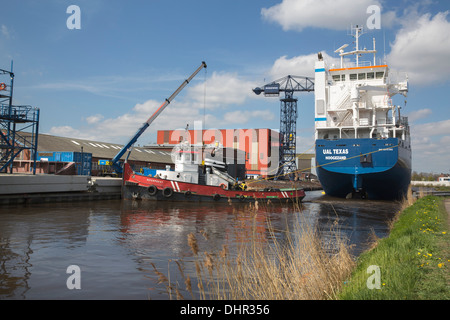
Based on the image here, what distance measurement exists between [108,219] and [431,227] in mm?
11078

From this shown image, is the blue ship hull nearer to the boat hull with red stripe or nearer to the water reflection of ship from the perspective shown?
the boat hull with red stripe

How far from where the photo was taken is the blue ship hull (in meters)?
20.4

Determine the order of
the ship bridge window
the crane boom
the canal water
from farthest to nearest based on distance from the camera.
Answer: the ship bridge window < the crane boom < the canal water

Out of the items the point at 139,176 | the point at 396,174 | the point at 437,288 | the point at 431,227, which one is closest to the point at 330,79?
the point at 396,174

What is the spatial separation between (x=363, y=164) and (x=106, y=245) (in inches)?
691

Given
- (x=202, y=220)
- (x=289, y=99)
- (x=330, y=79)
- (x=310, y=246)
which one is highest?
(x=289, y=99)

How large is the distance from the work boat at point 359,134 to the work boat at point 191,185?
3.61 meters

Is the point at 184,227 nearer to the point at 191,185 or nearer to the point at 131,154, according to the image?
the point at 191,185

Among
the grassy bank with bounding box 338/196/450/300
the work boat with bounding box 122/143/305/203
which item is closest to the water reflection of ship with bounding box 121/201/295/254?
the grassy bank with bounding box 338/196/450/300

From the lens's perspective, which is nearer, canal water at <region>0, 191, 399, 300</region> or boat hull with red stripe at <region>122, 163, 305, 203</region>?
→ canal water at <region>0, 191, 399, 300</region>

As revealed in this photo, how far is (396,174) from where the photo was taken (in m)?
21.3

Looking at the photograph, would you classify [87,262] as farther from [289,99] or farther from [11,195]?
[289,99]

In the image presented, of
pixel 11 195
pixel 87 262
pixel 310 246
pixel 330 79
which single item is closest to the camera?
pixel 310 246

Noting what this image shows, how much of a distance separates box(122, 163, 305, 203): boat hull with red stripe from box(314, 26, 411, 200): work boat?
4.37 m
